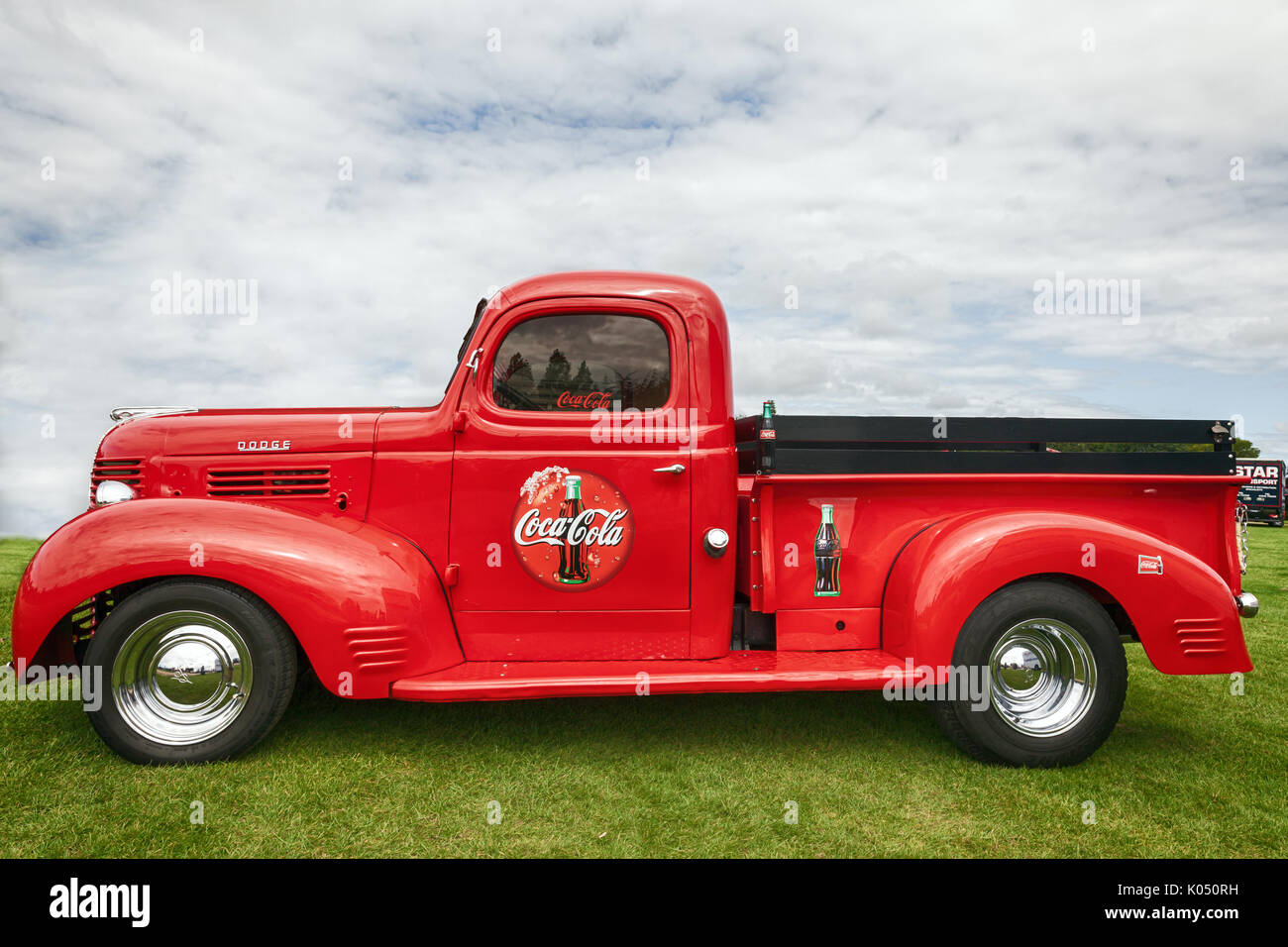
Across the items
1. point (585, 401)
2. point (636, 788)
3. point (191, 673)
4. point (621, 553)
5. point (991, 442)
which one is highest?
point (585, 401)

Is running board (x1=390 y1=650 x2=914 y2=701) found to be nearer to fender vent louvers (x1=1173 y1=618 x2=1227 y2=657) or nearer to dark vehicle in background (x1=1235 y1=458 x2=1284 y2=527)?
fender vent louvers (x1=1173 y1=618 x2=1227 y2=657)

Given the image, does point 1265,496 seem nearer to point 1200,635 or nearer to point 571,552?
point 1200,635

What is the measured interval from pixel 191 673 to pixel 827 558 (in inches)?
115

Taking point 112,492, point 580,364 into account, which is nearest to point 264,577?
point 112,492

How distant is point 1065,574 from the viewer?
3.66m

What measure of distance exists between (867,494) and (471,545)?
6.22 feet

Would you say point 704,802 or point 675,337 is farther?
point 675,337

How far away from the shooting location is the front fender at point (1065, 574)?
11.5 ft

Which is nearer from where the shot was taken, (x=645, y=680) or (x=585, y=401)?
(x=645, y=680)

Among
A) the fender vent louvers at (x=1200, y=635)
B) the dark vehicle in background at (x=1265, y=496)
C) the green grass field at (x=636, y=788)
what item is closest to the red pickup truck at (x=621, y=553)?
the fender vent louvers at (x=1200, y=635)

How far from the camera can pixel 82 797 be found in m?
3.18

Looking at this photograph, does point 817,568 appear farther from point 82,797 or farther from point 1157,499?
point 82,797
